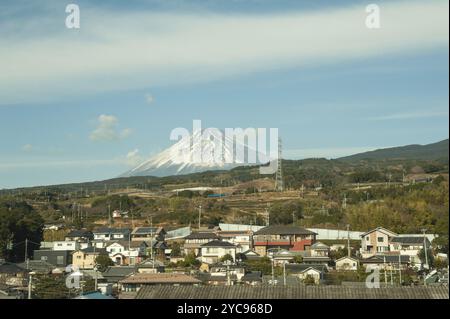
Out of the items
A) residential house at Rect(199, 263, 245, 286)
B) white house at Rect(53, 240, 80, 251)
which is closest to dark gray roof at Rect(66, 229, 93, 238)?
white house at Rect(53, 240, 80, 251)

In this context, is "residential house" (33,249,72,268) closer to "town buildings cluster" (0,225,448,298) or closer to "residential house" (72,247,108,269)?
"town buildings cluster" (0,225,448,298)

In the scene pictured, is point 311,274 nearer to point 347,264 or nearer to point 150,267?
point 347,264

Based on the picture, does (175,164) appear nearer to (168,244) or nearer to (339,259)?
(168,244)

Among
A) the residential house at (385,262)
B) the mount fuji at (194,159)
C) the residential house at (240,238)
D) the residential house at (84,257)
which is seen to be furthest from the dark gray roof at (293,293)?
the mount fuji at (194,159)

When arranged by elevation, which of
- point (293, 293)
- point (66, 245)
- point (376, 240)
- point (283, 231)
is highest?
point (293, 293)

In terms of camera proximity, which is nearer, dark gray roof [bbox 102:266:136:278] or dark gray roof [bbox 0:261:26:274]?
dark gray roof [bbox 102:266:136:278]

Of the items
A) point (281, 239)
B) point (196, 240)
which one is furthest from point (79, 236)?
point (281, 239)
